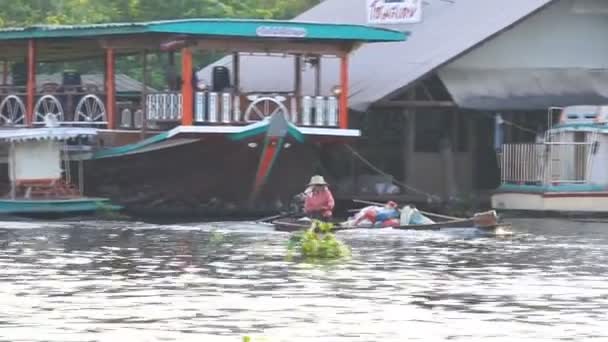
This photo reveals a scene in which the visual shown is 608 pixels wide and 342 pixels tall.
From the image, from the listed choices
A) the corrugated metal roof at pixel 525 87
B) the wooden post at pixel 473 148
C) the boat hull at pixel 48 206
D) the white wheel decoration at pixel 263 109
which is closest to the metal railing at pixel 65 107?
the boat hull at pixel 48 206

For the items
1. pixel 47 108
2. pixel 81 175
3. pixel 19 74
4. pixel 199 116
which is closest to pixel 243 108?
pixel 199 116

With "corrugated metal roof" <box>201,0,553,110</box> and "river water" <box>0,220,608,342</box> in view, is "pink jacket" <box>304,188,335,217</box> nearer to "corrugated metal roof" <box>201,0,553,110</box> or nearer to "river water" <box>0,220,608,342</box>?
"river water" <box>0,220,608,342</box>

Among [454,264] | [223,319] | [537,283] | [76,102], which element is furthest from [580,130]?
[223,319]

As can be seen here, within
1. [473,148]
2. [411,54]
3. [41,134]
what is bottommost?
[473,148]

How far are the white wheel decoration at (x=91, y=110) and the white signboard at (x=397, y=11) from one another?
274 inches

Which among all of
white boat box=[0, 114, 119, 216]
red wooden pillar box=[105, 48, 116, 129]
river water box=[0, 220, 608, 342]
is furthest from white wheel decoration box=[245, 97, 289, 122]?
river water box=[0, 220, 608, 342]

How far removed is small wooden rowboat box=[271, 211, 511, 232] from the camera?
24141 mm

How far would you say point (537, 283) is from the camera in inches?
711

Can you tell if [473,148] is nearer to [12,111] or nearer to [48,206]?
[12,111]

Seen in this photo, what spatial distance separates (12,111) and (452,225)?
10.6 meters

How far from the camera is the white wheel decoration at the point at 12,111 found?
31.6 m

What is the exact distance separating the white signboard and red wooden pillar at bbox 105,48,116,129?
6645mm

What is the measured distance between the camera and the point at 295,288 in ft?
56.6

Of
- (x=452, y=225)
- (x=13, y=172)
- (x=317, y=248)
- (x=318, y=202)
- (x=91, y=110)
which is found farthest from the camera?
(x=91, y=110)
